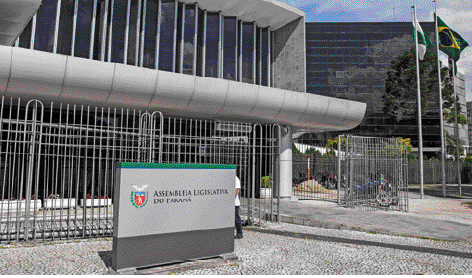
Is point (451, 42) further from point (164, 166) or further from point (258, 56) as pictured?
point (164, 166)

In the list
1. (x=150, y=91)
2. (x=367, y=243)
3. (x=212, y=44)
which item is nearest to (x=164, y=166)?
(x=367, y=243)

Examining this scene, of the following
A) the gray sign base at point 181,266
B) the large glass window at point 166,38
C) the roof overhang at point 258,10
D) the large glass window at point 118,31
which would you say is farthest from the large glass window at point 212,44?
the gray sign base at point 181,266

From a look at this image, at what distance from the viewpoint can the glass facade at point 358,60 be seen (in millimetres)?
64625

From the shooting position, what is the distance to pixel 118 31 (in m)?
16.0

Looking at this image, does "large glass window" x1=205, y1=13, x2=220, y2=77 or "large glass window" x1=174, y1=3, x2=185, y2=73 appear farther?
"large glass window" x1=205, y1=13, x2=220, y2=77

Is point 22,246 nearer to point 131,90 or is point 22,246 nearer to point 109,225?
point 109,225

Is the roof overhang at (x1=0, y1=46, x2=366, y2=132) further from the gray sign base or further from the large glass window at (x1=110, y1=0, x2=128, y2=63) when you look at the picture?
the gray sign base

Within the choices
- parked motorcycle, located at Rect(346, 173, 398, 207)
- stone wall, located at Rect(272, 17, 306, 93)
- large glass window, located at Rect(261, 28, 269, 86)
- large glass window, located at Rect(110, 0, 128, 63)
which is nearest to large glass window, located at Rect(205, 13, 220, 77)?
large glass window, located at Rect(261, 28, 269, 86)

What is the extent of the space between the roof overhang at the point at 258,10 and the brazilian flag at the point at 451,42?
9449 millimetres

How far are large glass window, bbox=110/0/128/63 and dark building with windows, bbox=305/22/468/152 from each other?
52.5 metres

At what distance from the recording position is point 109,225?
9.62m

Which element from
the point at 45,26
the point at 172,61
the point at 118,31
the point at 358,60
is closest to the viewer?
the point at 45,26

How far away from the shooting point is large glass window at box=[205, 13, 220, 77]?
18.1m

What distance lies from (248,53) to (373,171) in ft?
30.1
